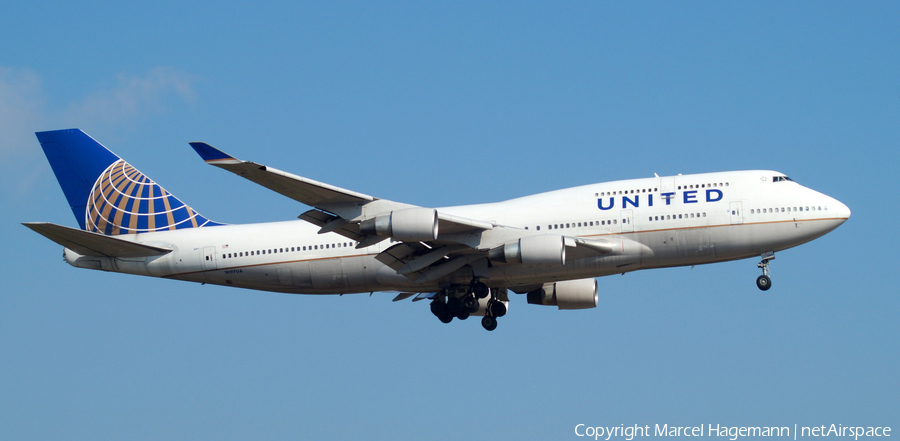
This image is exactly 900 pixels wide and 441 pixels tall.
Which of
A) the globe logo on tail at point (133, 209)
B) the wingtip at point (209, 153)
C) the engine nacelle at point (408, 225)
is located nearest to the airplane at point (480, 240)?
the engine nacelle at point (408, 225)

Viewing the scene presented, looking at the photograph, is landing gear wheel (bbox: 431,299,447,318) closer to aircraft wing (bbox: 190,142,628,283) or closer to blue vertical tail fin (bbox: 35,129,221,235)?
aircraft wing (bbox: 190,142,628,283)

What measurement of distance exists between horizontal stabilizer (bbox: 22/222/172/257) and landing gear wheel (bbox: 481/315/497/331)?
12389 millimetres

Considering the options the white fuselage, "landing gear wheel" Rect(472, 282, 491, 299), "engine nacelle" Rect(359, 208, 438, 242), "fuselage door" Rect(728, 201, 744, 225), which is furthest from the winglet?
"fuselage door" Rect(728, 201, 744, 225)

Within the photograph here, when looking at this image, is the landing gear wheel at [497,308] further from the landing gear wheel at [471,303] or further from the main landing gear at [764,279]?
the main landing gear at [764,279]

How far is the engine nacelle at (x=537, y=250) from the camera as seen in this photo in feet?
101

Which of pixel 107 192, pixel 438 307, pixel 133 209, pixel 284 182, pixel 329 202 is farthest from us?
pixel 107 192

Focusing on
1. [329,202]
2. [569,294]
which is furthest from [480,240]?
[569,294]

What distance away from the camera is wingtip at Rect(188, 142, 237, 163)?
89.2 feet

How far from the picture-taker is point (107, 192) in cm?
3888

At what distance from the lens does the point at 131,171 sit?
131ft

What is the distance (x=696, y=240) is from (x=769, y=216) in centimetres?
266

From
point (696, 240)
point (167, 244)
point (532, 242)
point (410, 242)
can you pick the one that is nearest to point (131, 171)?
point (167, 244)

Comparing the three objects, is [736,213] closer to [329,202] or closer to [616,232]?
[616,232]

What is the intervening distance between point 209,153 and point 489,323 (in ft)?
45.2
